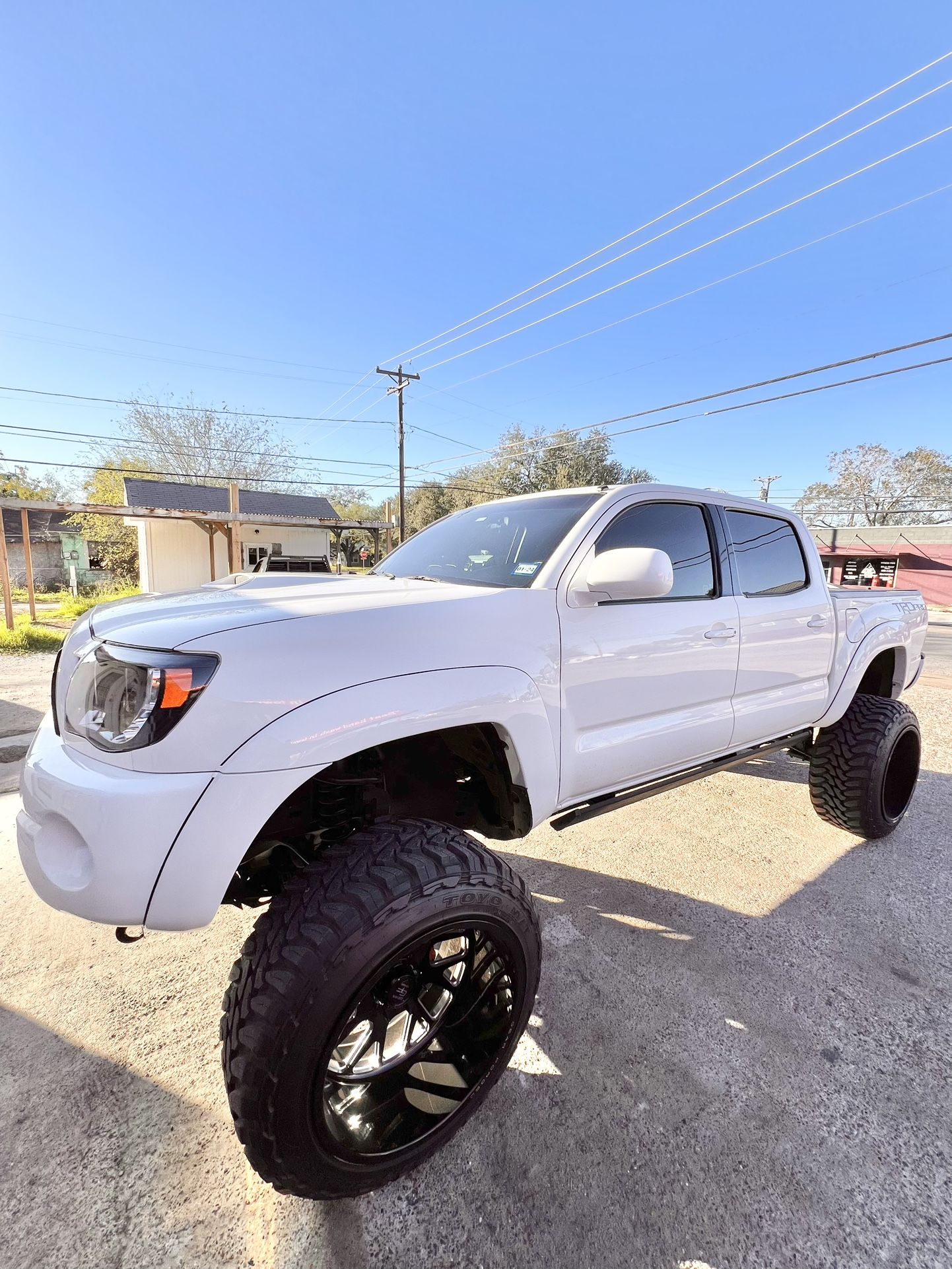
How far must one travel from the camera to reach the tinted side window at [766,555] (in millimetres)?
2857

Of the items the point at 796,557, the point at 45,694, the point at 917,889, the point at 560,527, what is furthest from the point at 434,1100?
the point at 45,694

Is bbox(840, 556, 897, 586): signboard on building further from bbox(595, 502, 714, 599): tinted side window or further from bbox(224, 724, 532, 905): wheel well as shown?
bbox(224, 724, 532, 905): wheel well

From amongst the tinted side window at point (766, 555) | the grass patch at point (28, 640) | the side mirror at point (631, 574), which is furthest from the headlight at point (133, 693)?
the grass patch at point (28, 640)

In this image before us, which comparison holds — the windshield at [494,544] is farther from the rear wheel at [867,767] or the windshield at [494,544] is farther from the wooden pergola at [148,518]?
the wooden pergola at [148,518]

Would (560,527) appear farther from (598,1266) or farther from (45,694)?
(45,694)

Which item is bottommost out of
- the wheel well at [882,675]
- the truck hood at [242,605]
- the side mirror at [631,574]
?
the wheel well at [882,675]

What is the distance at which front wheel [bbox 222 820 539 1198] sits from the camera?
127 centimetres

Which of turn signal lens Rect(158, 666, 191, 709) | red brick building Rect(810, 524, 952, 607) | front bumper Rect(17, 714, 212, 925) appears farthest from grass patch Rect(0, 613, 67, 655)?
red brick building Rect(810, 524, 952, 607)

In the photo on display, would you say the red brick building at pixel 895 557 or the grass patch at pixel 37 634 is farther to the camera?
the red brick building at pixel 895 557

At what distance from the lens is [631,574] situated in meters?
1.85

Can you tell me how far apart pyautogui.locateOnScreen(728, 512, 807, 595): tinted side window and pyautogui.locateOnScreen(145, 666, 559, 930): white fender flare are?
182 cm

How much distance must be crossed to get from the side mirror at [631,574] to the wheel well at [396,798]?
618mm

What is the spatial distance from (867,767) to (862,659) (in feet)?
2.10

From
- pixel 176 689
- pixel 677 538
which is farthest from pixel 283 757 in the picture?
pixel 677 538
